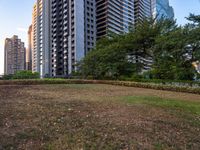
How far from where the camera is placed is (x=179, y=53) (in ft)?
71.6

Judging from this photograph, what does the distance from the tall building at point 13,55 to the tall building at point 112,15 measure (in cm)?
5077

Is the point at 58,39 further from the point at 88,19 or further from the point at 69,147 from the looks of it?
the point at 69,147

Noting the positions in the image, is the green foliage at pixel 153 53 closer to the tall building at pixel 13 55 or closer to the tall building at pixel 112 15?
the tall building at pixel 112 15

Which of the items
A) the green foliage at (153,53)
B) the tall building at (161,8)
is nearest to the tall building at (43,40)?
the tall building at (161,8)

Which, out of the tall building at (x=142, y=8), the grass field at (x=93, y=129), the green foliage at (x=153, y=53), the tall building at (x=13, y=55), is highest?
the tall building at (x=142, y=8)

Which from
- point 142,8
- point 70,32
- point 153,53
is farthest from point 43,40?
point 153,53

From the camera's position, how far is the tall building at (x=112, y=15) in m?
82.9

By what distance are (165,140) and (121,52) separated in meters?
25.6

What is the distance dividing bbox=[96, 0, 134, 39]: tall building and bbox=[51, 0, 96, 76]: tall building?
2308mm

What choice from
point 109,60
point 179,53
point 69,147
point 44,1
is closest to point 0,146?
point 69,147

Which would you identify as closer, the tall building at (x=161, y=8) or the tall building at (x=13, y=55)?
the tall building at (x=161, y=8)

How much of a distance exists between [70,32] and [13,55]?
158ft

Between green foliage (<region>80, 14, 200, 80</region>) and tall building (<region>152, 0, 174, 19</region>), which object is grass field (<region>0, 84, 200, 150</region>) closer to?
green foliage (<region>80, 14, 200, 80</region>)

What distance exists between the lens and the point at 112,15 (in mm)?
84438
